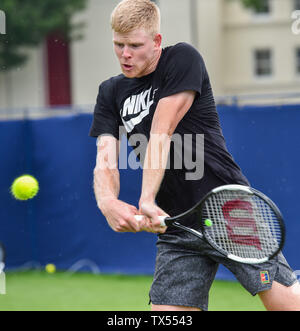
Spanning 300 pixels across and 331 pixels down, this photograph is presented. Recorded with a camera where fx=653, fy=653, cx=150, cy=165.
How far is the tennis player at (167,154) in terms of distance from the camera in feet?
10.4

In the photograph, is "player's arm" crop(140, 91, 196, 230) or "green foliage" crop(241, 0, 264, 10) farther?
"green foliage" crop(241, 0, 264, 10)

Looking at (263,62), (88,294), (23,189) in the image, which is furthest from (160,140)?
(263,62)

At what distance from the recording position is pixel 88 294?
22.4 feet

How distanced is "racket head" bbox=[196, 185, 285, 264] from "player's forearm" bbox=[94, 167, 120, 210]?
1.52 feet

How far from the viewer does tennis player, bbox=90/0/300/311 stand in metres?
3.18

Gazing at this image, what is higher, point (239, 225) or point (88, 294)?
point (239, 225)

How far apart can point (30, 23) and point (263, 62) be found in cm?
1087

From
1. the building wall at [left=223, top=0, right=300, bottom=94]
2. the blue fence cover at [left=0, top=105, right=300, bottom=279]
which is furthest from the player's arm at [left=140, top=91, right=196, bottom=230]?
the building wall at [left=223, top=0, right=300, bottom=94]

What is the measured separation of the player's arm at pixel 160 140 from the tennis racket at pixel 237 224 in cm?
22

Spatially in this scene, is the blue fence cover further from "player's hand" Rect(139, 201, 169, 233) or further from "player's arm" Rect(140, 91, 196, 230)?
"player's hand" Rect(139, 201, 169, 233)

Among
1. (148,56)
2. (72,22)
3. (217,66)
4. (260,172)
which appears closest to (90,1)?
(72,22)

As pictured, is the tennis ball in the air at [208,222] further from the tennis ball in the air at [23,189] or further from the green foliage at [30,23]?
the green foliage at [30,23]

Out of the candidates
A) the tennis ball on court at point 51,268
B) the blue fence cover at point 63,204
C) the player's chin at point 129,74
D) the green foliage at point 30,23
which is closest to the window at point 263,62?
the green foliage at point 30,23

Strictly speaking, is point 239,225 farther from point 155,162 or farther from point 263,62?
point 263,62
